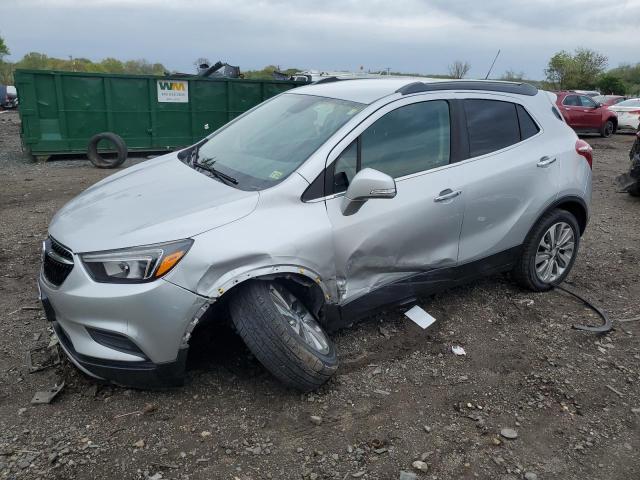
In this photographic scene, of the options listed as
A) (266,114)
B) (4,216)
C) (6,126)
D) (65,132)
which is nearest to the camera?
(266,114)

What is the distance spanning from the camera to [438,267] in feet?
12.4

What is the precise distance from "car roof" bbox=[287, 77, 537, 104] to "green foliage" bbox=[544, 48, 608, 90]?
50300 millimetres

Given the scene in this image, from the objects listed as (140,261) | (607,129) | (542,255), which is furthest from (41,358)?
(607,129)

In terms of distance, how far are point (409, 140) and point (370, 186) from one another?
0.76m

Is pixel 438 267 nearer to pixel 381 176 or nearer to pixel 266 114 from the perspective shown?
pixel 381 176

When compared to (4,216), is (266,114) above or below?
above

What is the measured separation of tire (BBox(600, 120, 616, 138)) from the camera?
1944 cm

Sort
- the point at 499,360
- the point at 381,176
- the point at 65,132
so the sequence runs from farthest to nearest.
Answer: the point at 65,132
the point at 499,360
the point at 381,176

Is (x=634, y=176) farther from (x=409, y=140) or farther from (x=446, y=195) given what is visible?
(x=409, y=140)

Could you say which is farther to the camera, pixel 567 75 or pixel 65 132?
pixel 567 75

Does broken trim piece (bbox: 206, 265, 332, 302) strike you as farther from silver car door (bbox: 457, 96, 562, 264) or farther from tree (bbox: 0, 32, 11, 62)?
tree (bbox: 0, 32, 11, 62)

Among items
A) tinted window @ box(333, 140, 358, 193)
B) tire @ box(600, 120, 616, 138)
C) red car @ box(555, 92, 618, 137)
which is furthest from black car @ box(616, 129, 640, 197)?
tire @ box(600, 120, 616, 138)

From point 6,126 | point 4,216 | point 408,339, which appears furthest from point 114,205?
point 6,126

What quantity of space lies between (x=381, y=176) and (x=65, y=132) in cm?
1038
